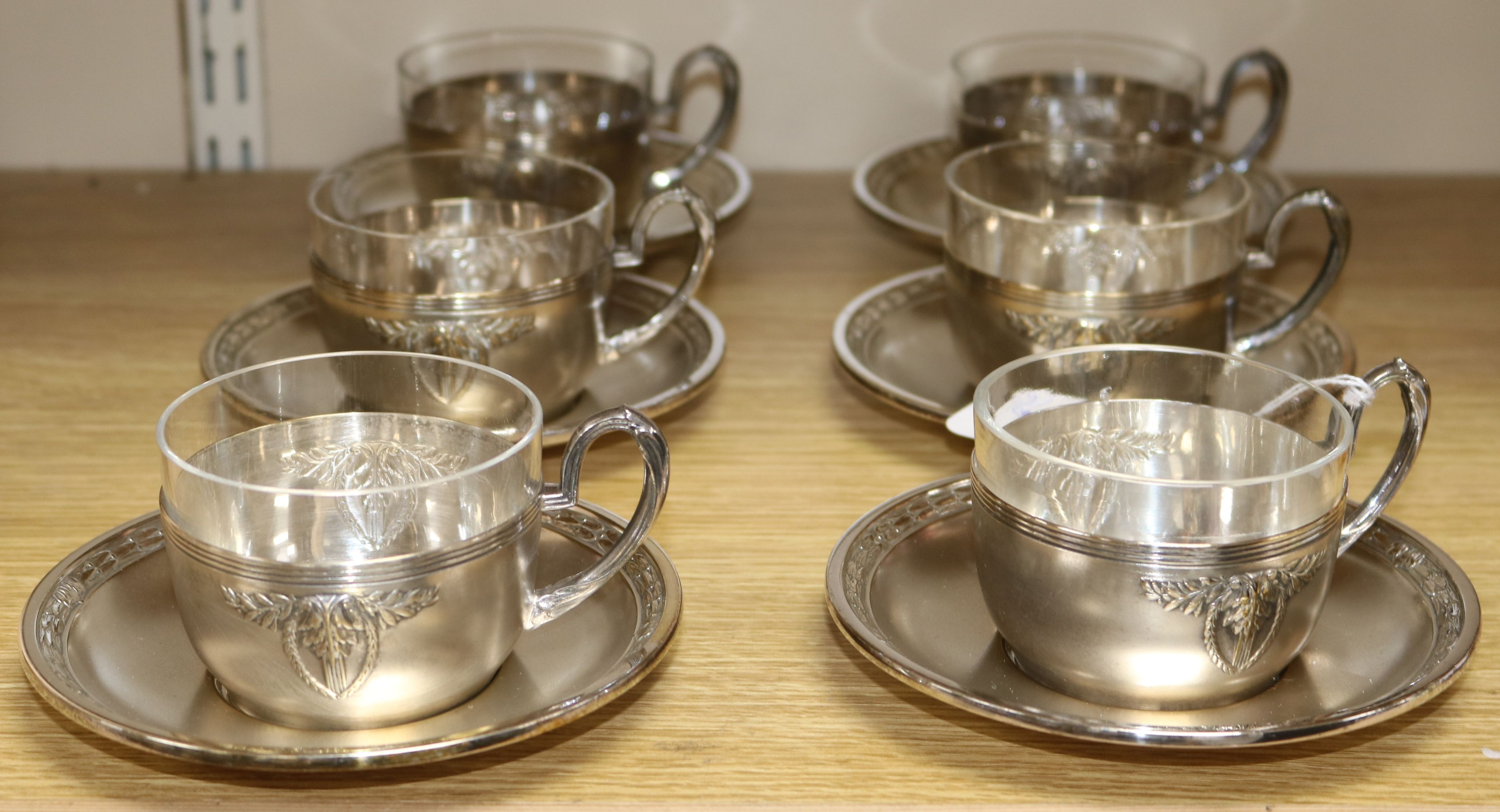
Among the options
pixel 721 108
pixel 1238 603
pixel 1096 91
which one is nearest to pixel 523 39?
pixel 721 108

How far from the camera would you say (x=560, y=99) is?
38.1 inches

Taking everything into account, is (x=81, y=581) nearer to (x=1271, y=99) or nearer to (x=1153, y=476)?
(x=1153, y=476)

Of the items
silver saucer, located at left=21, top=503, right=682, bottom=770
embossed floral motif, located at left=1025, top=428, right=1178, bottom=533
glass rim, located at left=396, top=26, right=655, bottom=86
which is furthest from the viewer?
glass rim, located at left=396, top=26, right=655, bottom=86

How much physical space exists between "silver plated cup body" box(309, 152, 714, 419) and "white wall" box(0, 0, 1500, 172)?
0.34 m

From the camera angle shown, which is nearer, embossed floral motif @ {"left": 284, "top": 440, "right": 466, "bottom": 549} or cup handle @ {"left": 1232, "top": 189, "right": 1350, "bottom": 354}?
embossed floral motif @ {"left": 284, "top": 440, "right": 466, "bottom": 549}

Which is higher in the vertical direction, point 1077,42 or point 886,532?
point 1077,42

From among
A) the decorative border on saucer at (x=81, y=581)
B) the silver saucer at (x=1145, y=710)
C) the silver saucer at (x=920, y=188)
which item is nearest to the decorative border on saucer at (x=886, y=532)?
the silver saucer at (x=1145, y=710)

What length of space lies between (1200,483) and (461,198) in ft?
1.46

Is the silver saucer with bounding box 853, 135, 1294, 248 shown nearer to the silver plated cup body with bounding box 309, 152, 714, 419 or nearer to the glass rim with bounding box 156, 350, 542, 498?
the silver plated cup body with bounding box 309, 152, 714, 419

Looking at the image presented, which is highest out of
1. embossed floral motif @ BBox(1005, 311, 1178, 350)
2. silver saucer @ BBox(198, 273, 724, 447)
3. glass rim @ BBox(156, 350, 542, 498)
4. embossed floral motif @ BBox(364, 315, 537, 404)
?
glass rim @ BBox(156, 350, 542, 498)

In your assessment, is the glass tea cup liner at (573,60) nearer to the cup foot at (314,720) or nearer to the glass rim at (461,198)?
the glass rim at (461,198)

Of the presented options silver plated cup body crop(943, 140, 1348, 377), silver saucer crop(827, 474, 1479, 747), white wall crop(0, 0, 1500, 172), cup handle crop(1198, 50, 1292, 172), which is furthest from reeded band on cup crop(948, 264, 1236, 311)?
white wall crop(0, 0, 1500, 172)

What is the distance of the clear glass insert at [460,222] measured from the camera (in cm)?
63

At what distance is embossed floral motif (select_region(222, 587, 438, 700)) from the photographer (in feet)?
1.34
